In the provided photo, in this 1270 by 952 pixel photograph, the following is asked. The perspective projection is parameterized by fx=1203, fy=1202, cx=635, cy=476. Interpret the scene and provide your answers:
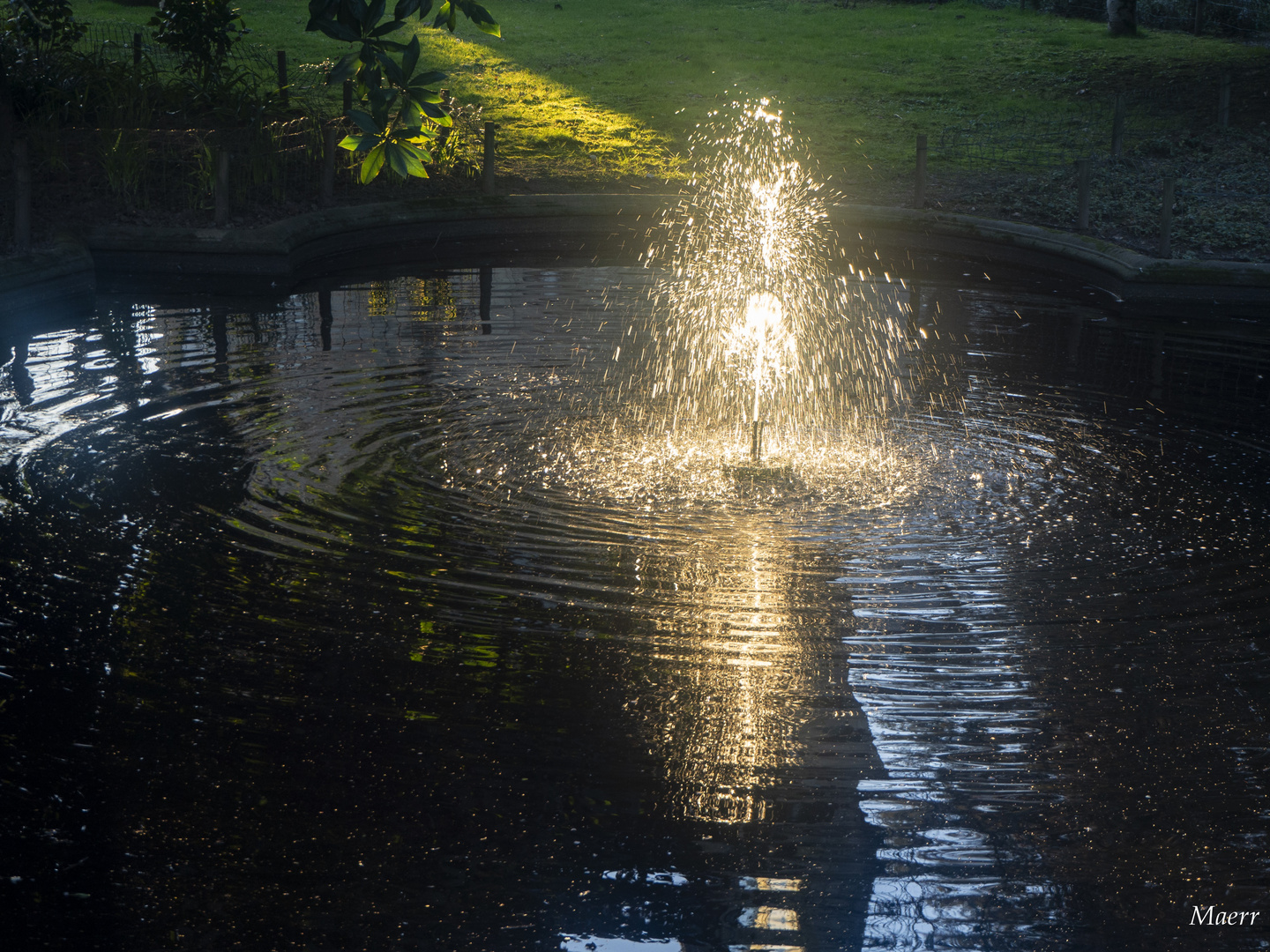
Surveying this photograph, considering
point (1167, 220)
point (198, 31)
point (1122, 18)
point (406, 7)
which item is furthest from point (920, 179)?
point (1122, 18)

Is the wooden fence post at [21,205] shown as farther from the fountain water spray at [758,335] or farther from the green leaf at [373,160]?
the green leaf at [373,160]

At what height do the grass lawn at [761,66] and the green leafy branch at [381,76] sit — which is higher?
the grass lawn at [761,66]

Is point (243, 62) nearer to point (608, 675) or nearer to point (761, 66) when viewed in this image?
point (761, 66)

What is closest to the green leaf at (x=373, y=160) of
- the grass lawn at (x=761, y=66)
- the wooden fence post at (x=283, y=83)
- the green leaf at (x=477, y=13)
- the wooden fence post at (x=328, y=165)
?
the green leaf at (x=477, y=13)

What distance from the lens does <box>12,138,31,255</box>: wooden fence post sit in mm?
12344

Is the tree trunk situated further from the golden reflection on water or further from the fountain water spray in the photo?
the golden reflection on water

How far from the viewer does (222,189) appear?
13.9 meters

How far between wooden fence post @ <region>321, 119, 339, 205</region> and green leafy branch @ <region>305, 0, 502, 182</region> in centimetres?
1150

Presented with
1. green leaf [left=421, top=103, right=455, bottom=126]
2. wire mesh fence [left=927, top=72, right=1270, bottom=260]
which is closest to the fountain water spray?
wire mesh fence [left=927, top=72, right=1270, bottom=260]

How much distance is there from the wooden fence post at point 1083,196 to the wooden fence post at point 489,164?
7.57 metres

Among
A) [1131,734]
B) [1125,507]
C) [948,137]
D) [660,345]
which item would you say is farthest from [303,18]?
[1131,734]

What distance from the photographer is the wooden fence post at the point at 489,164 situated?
16.2m

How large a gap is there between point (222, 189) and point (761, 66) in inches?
599

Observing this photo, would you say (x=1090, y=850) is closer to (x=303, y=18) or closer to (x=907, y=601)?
(x=907, y=601)
